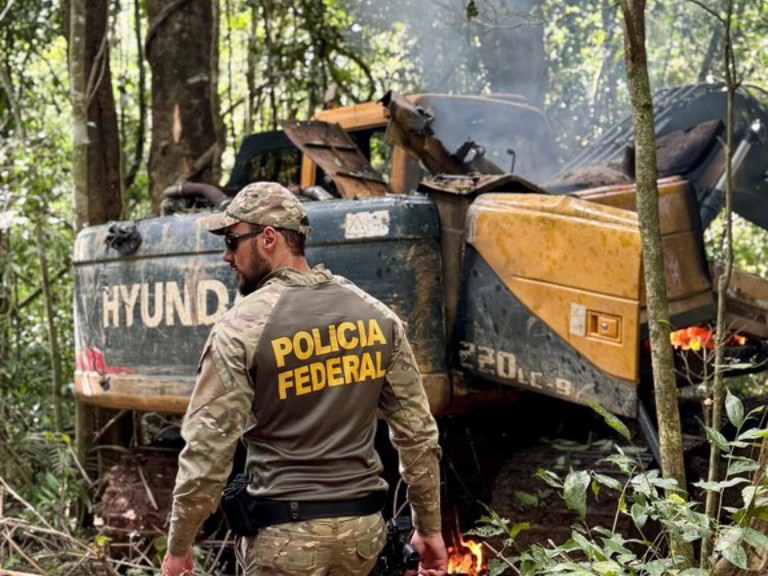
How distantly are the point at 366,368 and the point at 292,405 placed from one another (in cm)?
26

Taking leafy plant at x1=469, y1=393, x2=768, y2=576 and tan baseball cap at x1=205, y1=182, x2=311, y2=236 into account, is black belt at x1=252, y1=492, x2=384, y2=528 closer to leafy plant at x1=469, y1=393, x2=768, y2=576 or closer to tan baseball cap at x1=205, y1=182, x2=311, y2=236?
leafy plant at x1=469, y1=393, x2=768, y2=576

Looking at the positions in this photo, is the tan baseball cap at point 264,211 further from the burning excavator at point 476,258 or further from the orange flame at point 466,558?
the orange flame at point 466,558

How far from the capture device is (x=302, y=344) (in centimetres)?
311

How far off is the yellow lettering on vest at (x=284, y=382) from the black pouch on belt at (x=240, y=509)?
306 mm

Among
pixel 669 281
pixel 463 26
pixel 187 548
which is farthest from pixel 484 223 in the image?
pixel 463 26

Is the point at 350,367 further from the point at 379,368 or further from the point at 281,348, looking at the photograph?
the point at 281,348

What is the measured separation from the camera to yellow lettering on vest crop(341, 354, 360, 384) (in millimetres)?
3176

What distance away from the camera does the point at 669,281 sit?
454 cm

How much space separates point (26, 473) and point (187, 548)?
384 cm

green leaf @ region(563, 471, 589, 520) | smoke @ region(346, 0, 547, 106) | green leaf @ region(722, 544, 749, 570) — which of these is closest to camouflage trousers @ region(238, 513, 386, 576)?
green leaf @ region(563, 471, 589, 520)

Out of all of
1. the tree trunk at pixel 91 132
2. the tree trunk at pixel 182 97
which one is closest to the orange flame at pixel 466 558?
the tree trunk at pixel 91 132

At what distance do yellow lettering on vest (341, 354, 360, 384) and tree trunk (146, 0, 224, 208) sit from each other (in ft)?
14.9

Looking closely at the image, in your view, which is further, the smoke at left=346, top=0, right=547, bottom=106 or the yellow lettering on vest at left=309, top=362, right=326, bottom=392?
the smoke at left=346, top=0, right=547, bottom=106

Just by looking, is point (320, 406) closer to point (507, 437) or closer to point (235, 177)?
point (507, 437)
